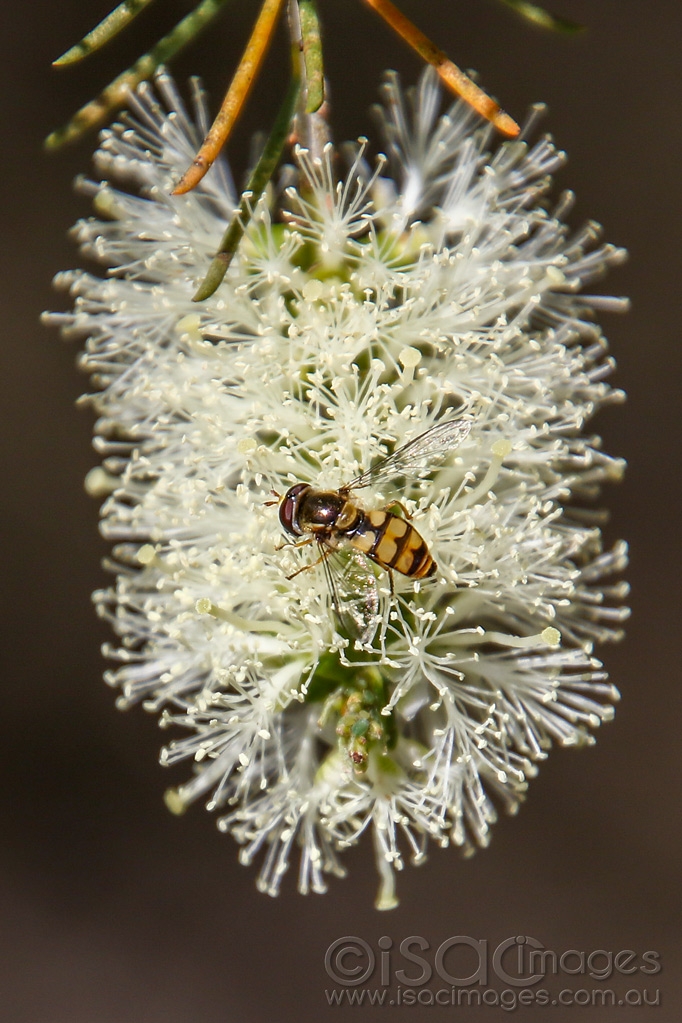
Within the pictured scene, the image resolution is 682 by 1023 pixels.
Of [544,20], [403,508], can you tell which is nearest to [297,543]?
[403,508]

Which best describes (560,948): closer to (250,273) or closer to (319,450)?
(319,450)

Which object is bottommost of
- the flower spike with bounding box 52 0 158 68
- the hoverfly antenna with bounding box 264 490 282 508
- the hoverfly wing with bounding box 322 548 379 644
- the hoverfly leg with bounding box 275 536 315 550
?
the hoverfly wing with bounding box 322 548 379 644

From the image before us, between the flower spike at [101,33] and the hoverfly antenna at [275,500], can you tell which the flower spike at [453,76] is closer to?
the flower spike at [101,33]

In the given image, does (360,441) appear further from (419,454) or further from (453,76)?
(453,76)

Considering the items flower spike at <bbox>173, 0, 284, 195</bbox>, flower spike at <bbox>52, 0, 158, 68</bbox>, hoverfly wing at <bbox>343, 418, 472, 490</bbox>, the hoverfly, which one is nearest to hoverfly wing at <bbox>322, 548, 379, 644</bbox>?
the hoverfly

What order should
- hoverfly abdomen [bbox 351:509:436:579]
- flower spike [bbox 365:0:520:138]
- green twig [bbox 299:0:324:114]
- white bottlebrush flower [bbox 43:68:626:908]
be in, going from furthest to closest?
white bottlebrush flower [bbox 43:68:626:908], hoverfly abdomen [bbox 351:509:436:579], flower spike [bbox 365:0:520:138], green twig [bbox 299:0:324:114]

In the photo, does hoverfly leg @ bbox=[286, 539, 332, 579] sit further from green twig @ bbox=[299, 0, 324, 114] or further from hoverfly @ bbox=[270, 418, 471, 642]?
green twig @ bbox=[299, 0, 324, 114]
